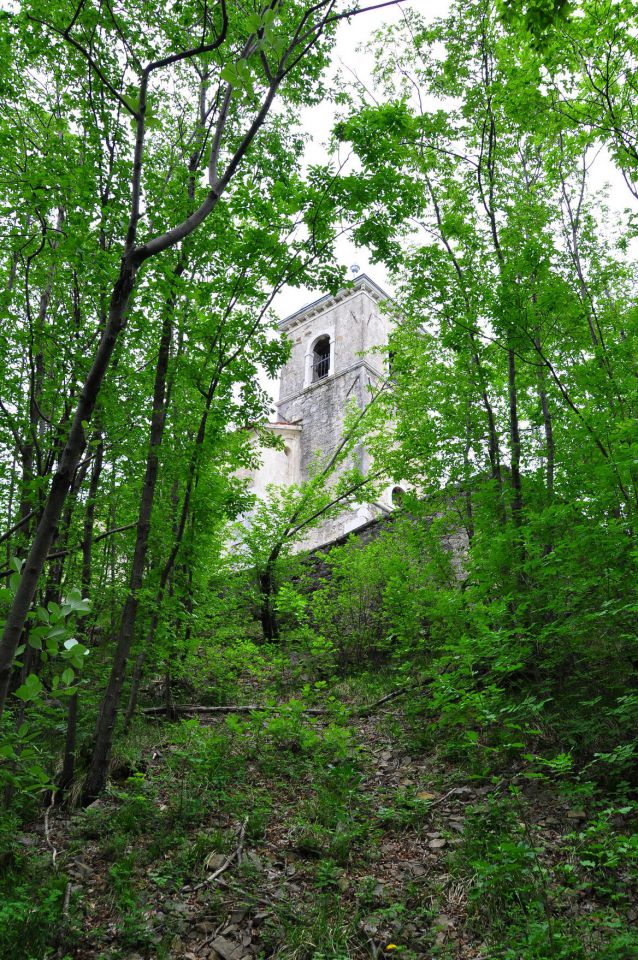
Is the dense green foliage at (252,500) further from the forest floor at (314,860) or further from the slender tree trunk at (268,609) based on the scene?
the slender tree trunk at (268,609)

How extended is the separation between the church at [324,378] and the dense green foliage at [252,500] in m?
10.9

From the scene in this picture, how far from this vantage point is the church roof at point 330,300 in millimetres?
21625

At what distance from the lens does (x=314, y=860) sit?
3.98 meters

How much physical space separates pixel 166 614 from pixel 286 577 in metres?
5.54

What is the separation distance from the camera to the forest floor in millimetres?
3082

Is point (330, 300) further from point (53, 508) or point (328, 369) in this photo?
point (53, 508)

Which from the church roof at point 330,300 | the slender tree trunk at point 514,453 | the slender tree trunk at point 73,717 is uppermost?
the church roof at point 330,300

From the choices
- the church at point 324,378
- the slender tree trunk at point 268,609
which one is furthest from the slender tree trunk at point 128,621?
the church at point 324,378

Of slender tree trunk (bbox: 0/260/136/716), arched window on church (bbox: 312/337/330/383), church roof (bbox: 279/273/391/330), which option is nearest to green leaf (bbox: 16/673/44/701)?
slender tree trunk (bbox: 0/260/136/716)

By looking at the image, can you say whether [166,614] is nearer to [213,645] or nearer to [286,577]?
[213,645]

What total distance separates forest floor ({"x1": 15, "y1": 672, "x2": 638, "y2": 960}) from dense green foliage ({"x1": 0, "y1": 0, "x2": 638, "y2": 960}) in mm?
26

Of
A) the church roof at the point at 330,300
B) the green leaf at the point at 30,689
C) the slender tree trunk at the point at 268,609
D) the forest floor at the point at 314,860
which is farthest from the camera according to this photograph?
the church roof at the point at 330,300

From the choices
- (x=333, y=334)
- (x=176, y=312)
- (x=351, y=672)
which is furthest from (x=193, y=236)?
(x=333, y=334)

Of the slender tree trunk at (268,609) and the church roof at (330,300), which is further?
the church roof at (330,300)
